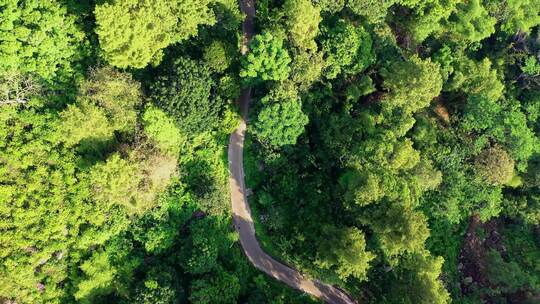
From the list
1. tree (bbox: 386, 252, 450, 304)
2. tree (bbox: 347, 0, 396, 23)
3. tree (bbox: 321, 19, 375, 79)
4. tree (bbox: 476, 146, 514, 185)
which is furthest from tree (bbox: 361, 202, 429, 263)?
tree (bbox: 347, 0, 396, 23)

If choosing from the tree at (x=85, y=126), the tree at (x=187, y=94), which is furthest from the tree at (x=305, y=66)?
the tree at (x=85, y=126)

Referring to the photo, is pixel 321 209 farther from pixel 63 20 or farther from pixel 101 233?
pixel 63 20

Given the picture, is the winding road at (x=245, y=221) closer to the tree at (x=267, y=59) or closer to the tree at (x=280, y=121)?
the tree at (x=280, y=121)

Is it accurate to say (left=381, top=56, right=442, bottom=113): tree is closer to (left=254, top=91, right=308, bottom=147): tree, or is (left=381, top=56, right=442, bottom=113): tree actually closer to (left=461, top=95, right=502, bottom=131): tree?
(left=461, top=95, right=502, bottom=131): tree

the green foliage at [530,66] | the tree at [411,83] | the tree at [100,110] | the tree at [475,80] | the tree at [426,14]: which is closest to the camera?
the tree at [100,110]

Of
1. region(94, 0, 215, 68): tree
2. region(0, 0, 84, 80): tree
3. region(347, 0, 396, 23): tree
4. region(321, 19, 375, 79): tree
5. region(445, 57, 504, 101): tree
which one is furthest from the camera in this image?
region(445, 57, 504, 101): tree

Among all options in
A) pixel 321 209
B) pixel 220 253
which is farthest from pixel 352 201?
pixel 220 253

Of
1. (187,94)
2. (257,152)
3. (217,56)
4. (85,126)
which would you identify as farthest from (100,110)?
(257,152)

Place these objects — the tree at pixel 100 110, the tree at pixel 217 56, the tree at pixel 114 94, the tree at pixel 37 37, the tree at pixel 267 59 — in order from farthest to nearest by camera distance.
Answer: the tree at pixel 217 56 → the tree at pixel 267 59 → the tree at pixel 114 94 → the tree at pixel 100 110 → the tree at pixel 37 37

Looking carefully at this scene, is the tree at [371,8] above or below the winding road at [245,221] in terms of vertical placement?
above
